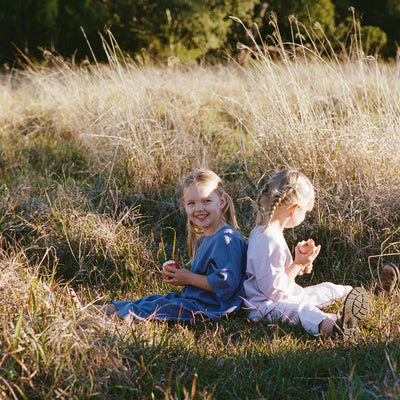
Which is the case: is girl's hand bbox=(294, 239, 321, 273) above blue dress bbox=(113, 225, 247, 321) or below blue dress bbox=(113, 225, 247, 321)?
above

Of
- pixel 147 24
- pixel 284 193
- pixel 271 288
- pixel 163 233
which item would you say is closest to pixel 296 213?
pixel 284 193

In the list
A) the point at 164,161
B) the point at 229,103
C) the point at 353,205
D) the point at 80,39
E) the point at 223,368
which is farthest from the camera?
the point at 80,39

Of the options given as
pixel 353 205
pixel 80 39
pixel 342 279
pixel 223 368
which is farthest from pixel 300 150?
pixel 80 39

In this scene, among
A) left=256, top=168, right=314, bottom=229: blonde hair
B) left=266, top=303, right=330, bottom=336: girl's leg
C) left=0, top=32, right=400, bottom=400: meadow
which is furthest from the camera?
left=256, top=168, right=314, bottom=229: blonde hair

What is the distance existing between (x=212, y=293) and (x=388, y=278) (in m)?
1.06

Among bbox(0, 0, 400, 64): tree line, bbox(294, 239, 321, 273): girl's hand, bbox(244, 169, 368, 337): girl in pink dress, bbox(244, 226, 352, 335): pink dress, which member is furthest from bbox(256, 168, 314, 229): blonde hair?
bbox(0, 0, 400, 64): tree line

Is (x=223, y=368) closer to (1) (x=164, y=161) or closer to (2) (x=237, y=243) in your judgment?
(2) (x=237, y=243)

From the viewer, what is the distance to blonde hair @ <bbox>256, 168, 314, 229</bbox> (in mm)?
2865

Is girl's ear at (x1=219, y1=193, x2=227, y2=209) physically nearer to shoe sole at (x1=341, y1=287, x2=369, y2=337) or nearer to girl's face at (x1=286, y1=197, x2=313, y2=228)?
girl's face at (x1=286, y1=197, x2=313, y2=228)

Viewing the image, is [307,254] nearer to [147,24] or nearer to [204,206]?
[204,206]

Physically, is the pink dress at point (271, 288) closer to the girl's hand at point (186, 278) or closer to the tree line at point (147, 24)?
the girl's hand at point (186, 278)

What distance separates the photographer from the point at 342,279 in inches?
134

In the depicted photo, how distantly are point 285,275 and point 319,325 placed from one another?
1.07 feet

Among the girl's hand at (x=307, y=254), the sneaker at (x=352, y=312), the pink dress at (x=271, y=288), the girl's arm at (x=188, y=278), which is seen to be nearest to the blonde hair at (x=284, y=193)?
the pink dress at (x=271, y=288)
